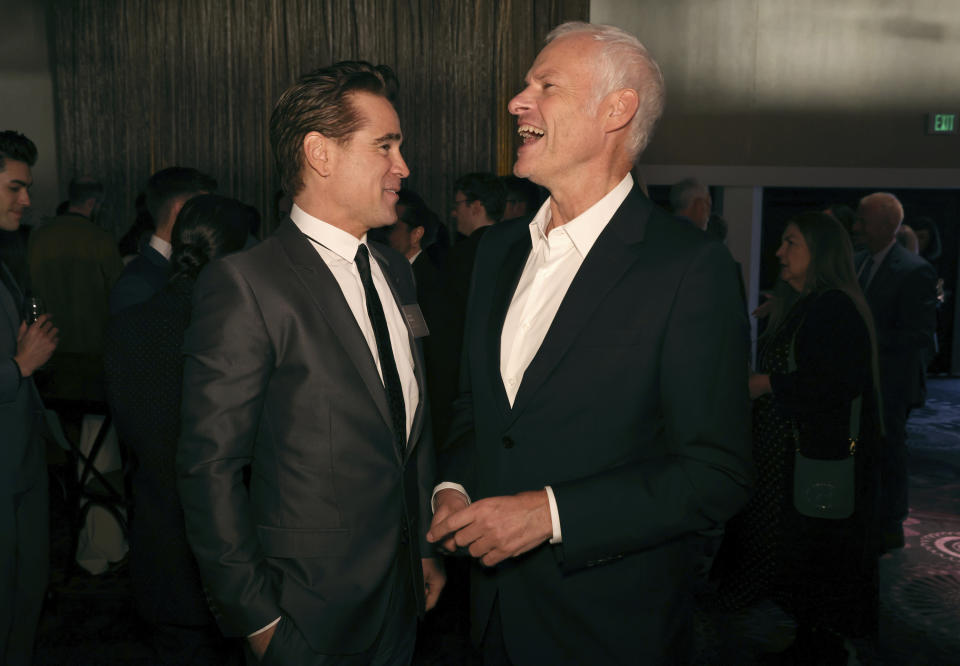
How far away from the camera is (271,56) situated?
7344mm

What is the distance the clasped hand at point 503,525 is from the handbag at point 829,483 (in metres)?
1.84

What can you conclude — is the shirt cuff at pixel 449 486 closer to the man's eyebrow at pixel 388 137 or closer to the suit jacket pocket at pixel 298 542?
the suit jacket pocket at pixel 298 542

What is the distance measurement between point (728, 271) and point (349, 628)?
39.3 inches

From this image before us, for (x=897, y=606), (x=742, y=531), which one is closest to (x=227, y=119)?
(x=742, y=531)

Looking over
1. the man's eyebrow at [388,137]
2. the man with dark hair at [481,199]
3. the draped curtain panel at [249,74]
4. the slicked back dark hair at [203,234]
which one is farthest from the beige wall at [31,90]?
the man's eyebrow at [388,137]

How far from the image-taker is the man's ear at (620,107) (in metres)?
1.53

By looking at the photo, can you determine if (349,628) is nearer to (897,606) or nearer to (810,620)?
(810,620)

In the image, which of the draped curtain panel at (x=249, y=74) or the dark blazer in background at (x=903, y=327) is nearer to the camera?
the dark blazer in background at (x=903, y=327)

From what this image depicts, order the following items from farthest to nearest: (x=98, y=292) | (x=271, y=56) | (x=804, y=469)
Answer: (x=271, y=56) < (x=98, y=292) < (x=804, y=469)

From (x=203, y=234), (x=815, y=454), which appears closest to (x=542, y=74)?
(x=203, y=234)

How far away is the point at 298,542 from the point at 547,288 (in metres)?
0.69

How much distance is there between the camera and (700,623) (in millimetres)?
3352

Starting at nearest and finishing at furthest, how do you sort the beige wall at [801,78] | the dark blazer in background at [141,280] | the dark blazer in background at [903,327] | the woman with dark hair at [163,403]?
1. the woman with dark hair at [163,403]
2. the dark blazer in background at [141,280]
3. the dark blazer in background at [903,327]
4. the beige wall at [801,78]

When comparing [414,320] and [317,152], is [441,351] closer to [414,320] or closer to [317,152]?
[414,320]
